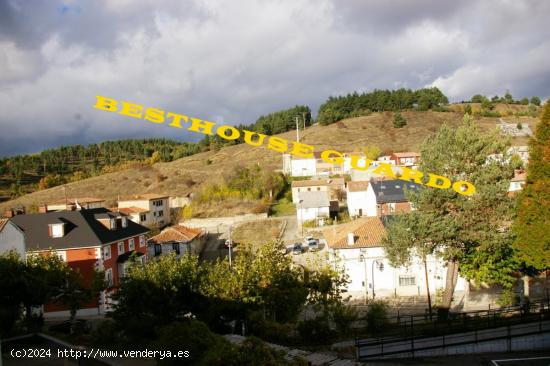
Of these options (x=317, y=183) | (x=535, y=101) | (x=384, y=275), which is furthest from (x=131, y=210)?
(x=535, y=101)

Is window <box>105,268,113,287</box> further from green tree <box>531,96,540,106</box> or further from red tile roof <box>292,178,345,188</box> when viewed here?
green tree <box>531,96,540,106</box>

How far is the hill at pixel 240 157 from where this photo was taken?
279 feet

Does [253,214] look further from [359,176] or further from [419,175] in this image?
[419,175]

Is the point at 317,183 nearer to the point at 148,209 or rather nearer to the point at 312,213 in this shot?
the point at 312,213

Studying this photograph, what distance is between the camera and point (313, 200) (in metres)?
54.6

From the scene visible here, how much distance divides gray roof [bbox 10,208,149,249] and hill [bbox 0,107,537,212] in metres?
39.4

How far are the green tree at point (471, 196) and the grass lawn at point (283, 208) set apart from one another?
40.5 meters

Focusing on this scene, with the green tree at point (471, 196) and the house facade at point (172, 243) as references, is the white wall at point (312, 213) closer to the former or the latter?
the house facade at point (172, 243)

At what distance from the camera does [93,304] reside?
97.6 feet

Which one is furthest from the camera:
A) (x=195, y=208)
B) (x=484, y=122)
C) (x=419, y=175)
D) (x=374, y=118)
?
(x=374, y=118)

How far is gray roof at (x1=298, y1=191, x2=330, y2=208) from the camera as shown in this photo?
53500mm

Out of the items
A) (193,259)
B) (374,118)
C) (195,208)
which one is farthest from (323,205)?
(374,118)

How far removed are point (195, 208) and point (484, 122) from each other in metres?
87.6

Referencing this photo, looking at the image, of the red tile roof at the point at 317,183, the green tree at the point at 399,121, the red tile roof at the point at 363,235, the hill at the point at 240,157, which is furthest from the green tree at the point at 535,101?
the red tile roof at the point at 363,235
